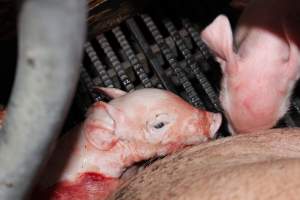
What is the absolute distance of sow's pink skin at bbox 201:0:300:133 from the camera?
5.34ft

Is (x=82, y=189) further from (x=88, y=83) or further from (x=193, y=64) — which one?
(x=193, y=64)

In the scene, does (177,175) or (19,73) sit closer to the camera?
(19,73)

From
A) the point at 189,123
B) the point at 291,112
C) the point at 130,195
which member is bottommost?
the point at 291,112

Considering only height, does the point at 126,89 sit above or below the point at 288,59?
below

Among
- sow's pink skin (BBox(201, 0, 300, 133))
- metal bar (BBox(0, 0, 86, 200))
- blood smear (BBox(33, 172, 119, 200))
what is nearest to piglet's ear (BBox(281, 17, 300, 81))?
sow's pink skin (BBox(201, 0, 300, 133))

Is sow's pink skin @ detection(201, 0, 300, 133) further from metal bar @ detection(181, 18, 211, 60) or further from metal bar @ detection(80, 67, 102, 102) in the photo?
metal bar @ detection(80, 67, 102, 102)

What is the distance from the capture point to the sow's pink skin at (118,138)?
154 cm

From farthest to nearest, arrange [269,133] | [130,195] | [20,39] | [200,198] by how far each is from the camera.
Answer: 1. [269,133]
2. [130,195]
3. [200,198]
4. [20,39]

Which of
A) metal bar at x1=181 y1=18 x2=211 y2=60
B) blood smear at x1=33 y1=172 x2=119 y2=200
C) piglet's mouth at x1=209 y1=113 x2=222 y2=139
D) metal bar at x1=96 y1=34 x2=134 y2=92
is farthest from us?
metal bar at x1=181 y1=18 x2=211 y2=60

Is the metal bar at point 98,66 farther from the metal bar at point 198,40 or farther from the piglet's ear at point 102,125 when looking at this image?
the piglet's ear at point 102,125

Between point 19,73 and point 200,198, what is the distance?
1.43 ft

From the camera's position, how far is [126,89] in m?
2.01

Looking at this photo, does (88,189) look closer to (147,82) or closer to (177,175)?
(177,175)

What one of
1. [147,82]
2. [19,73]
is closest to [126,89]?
[147,82]
